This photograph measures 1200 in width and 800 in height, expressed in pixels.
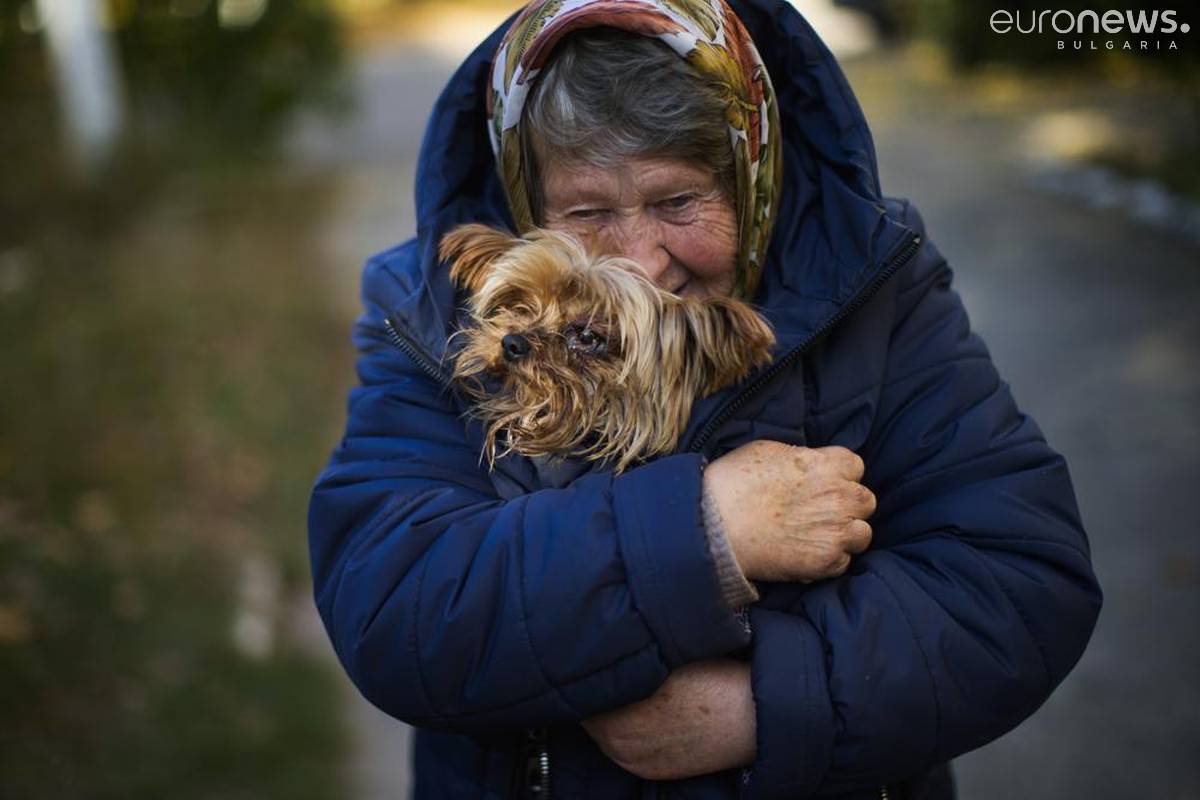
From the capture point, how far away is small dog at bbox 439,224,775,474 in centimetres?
182

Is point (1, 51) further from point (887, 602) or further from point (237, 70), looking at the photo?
point (887, 602)

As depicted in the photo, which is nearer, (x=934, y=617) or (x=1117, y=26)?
(x=934, y=617)

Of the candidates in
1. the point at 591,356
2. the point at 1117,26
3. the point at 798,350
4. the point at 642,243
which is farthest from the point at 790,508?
the point at 1117,26

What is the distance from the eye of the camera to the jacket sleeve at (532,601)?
167 centimetres

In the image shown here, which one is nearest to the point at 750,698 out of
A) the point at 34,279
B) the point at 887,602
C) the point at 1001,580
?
the point at 887,602

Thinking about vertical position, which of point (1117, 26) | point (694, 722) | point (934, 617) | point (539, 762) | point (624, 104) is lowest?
point (539, 762)

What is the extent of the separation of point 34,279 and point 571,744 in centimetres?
591

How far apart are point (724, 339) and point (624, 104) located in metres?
0.39

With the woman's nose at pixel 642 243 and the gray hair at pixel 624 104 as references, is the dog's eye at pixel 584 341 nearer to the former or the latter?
the woman's nose at pixel 642 243

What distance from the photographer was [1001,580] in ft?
5.77

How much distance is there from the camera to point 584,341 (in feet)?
6.09

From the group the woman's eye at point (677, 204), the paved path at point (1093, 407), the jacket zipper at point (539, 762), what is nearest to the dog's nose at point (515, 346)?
the woman's eye at point (677, 204)

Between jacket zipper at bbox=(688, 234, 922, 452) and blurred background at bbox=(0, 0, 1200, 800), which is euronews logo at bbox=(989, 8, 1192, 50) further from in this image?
jacket zipper at bbox=(688, 234, 922, 452)

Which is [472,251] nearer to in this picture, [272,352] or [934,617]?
[934,617]
